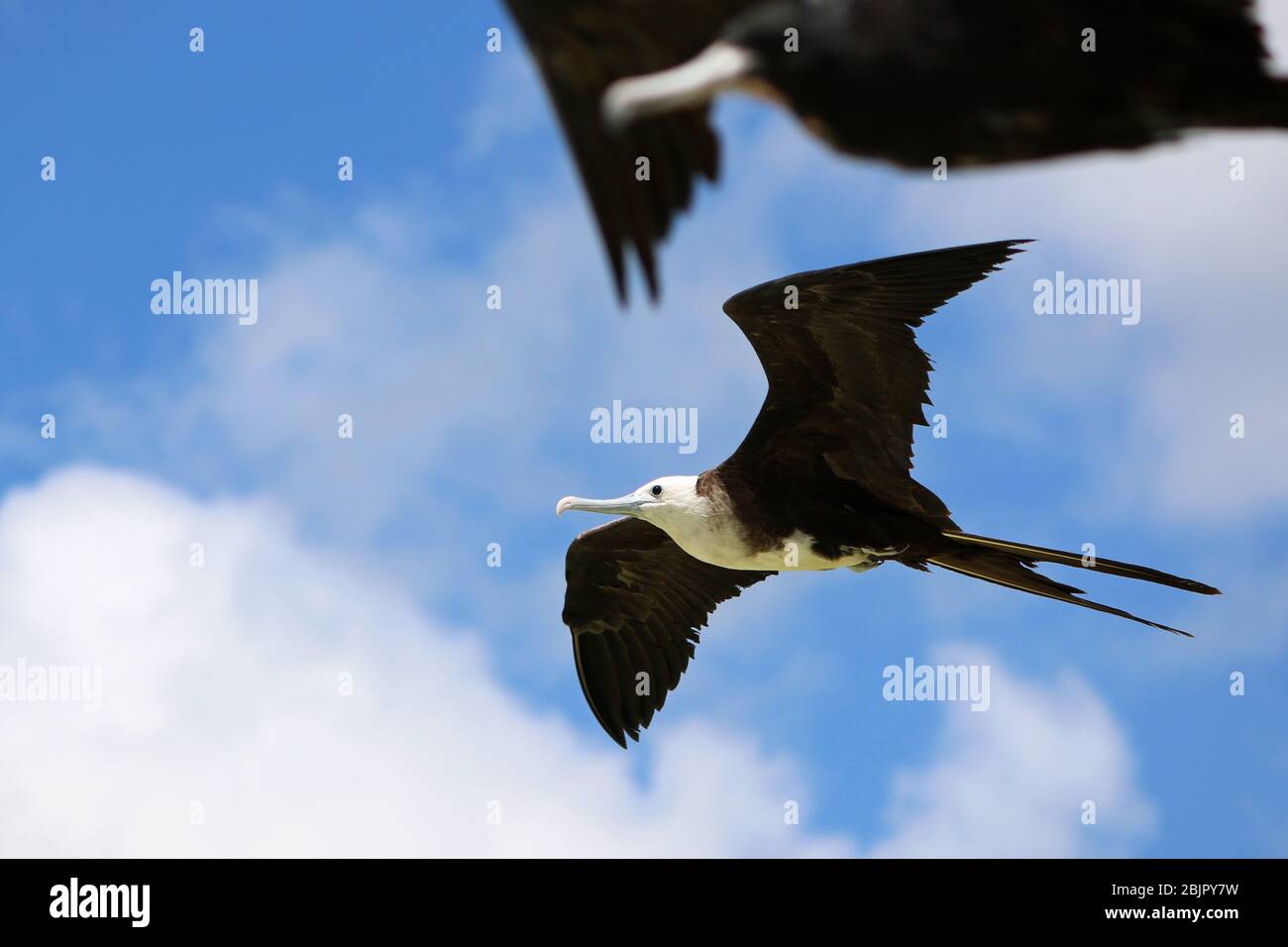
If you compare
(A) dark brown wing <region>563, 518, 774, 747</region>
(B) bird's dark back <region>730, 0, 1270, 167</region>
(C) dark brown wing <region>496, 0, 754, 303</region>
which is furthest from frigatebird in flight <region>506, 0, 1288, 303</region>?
(A) dark brown wing <region>563, 518, 774, 747</region>

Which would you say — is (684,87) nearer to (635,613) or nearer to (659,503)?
(659,503)

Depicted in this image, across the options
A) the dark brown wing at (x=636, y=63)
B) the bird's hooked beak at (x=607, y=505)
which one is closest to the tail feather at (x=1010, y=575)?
the bird's hooked beak at (x=607, y=505)

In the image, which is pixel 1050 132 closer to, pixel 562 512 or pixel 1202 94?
pixel 1202 94

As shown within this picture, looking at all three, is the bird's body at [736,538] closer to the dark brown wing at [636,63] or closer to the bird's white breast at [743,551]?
the bird's white breast at [743,551]

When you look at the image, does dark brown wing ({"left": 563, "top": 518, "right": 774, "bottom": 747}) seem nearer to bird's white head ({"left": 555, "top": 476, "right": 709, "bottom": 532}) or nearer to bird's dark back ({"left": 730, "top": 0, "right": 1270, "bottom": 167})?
bird's white head ({"left": 555, "top": 476, "right": 709, "bottom": 532})

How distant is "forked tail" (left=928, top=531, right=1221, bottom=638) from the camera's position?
225 inches

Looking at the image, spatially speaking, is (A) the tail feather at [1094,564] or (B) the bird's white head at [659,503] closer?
(A) the tail feather at [1094,564]

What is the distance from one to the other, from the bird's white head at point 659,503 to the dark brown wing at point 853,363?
0.22 m

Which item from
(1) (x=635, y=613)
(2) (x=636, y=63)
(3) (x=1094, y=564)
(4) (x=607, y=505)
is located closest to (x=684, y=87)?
(2) (x=636, y=63)

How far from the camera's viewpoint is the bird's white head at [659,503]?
680 centimetres

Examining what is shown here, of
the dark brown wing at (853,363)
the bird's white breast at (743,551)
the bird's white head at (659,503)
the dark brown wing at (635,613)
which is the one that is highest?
the dark brown wing at (853,363)

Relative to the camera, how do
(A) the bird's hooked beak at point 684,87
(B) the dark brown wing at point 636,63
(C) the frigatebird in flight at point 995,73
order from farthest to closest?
1. (B) the dark brown wing at point 636,63
2. (C) the frigatebird in flight at point 995,73
3. (A) the bird's hooked beak at point 684,87

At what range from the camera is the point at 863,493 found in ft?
21.7

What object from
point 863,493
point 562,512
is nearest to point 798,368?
point 863,493
